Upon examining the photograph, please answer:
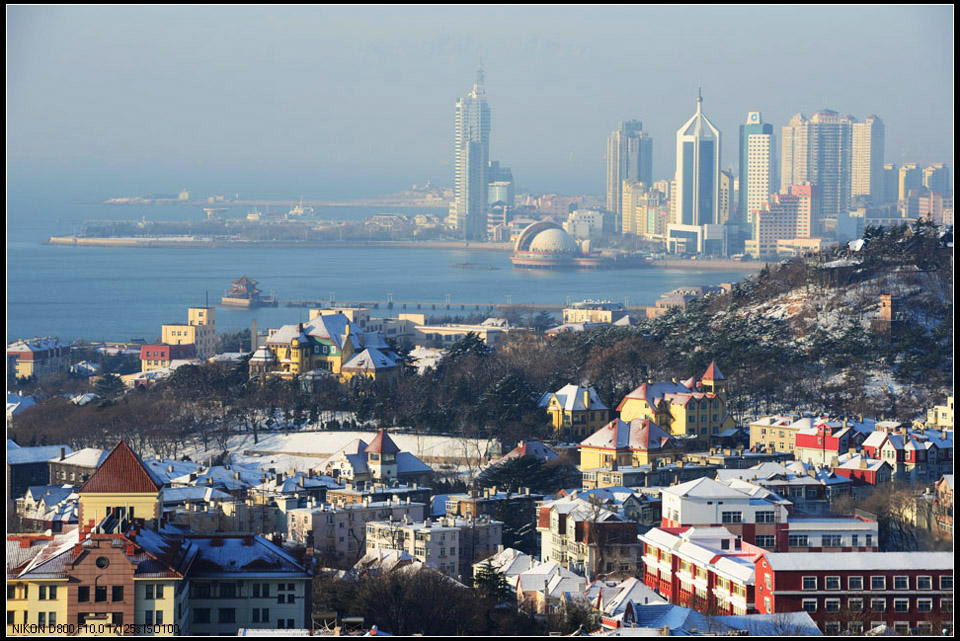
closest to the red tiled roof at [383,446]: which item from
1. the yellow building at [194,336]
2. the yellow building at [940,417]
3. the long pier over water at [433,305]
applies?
the yellow building at [940,417]

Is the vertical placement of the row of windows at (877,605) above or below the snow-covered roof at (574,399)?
below

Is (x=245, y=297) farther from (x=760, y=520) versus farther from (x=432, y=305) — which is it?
(x=760, y=520)

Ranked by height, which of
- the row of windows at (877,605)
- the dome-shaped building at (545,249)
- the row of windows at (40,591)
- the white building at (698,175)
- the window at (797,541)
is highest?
the white building at (698,175)

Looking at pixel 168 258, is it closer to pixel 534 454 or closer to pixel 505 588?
pixel 534 454

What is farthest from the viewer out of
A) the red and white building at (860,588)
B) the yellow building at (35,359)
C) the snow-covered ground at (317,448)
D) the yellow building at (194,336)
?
the yellow building at (194,336)

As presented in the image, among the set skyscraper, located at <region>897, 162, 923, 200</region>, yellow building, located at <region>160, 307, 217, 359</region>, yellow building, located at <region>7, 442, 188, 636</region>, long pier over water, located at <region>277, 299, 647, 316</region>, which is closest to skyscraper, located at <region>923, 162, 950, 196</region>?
skyscraper, located at <region>897, 162, 923, 200</region>

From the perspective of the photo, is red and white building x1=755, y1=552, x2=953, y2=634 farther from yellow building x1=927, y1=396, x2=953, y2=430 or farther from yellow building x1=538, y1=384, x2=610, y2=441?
yellow building x1=538, y1=384, x2=610, y2=441

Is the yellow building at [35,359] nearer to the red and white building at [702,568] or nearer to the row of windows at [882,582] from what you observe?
the red and white building at [702,568]
